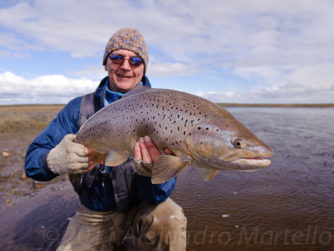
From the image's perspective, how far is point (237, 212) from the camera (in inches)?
195

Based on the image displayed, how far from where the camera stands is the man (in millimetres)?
3206

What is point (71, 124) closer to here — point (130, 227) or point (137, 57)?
point (137, 57)

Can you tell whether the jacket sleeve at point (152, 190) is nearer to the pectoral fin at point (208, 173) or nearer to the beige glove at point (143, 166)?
the beige glove at point (143, 166)

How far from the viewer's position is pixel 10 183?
6.22 metres

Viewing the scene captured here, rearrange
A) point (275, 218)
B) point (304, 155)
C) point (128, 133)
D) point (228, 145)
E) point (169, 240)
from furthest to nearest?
point (304, 155) → point (275, 218) → point (169, 240) → point (128, 133) → point (228, 145)

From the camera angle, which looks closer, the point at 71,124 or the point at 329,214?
the point at 71,124

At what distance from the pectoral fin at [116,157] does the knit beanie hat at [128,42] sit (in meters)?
1.88

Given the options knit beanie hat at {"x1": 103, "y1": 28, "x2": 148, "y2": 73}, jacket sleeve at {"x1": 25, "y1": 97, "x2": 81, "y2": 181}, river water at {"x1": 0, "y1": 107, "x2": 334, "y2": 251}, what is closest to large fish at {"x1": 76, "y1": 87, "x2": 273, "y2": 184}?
jacket sleeve at {"x1": 25, "y1": 97, "x2": 81, "y2": 181}

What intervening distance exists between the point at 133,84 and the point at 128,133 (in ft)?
4.61

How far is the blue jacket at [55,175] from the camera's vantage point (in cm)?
325

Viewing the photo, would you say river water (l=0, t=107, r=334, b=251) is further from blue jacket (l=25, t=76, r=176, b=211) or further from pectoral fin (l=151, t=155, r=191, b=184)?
pectoral fin (l=151, t=155, r=191, b=184)

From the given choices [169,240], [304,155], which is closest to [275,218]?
[169,240]

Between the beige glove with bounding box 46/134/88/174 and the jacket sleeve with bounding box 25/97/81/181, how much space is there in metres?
0.17

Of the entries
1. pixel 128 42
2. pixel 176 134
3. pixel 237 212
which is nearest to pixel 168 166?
pixel 176 134
